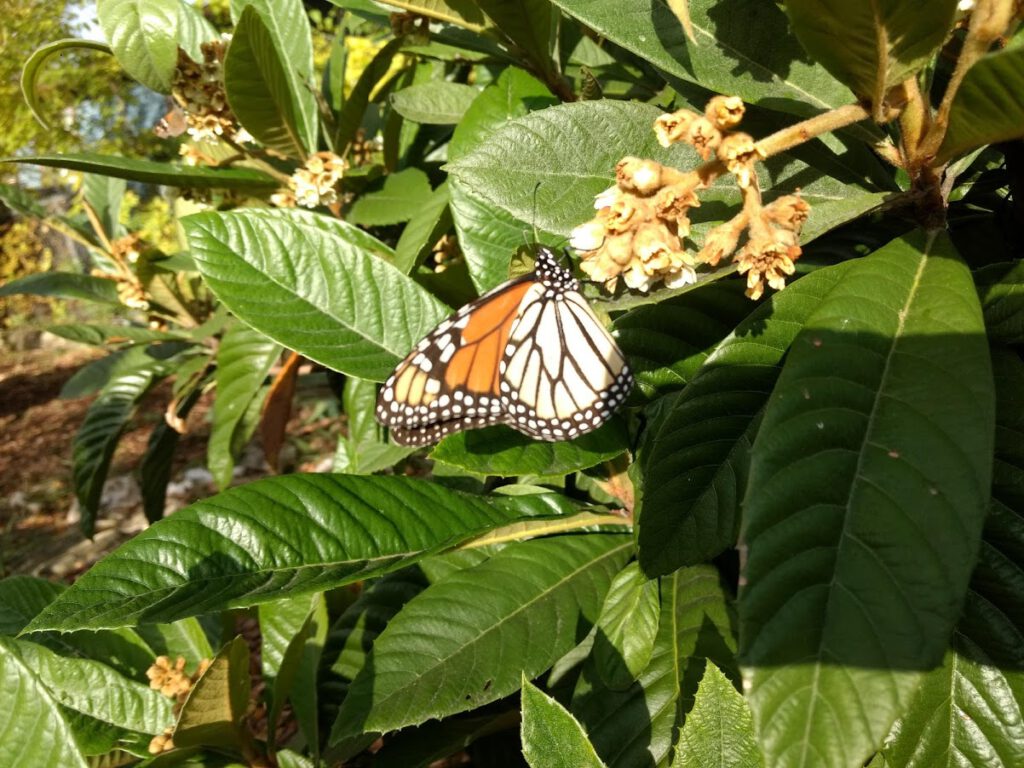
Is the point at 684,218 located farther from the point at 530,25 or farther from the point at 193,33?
the point at 193,33

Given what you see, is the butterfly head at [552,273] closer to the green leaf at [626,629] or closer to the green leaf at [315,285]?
the green leaf at [315,285]

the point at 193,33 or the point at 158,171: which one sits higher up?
the point at 193,33

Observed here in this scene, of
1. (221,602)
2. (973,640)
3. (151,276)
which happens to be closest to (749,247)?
(973,640)

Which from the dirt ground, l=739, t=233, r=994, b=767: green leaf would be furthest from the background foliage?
the dirt ground

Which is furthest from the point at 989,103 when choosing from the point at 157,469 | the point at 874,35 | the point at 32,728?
the point at 157,469

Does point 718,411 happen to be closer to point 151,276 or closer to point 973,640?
point 973,640

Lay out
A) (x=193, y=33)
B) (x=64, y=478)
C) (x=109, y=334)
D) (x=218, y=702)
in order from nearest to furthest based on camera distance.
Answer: (x=218, y=702)
(x=193, y=33)
(x=109, y=334)
(x=64, y=478)
